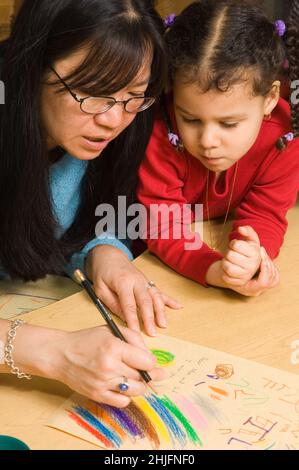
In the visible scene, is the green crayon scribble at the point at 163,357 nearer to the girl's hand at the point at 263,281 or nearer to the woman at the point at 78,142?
the woman at the point at 78,142

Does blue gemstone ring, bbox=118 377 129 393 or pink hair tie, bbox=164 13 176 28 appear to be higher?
pink hair tie, bbox=164 13 176 28

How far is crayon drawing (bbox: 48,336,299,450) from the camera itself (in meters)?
0.75

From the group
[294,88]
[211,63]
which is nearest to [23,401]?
[211,63]

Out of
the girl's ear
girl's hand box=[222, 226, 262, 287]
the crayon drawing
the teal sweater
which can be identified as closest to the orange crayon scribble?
the crayon drawing

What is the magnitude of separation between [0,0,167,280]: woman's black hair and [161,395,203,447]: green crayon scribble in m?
0.47

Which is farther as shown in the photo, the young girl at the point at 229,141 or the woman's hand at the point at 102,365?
the young girl at the point at 229,141

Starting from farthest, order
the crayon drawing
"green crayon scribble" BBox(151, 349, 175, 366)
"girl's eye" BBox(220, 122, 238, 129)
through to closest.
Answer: "girl's eye" BBox(220, 122, 238, 129) → "green crayon scribble" BBox(151, 349, 175, 366) → the crayon drawing

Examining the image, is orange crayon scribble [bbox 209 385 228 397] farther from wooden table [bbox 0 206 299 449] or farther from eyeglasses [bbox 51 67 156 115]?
eyeglasses [bbox 51 67 156 115]

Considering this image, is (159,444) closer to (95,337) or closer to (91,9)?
(95,337)

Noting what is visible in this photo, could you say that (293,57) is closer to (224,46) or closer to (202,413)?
(224,46)

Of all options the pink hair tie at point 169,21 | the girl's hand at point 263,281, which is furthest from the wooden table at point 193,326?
the pink hair tie at point 169,21

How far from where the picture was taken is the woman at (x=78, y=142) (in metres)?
0.81

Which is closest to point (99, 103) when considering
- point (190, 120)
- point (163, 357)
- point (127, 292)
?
point (190, 120)
